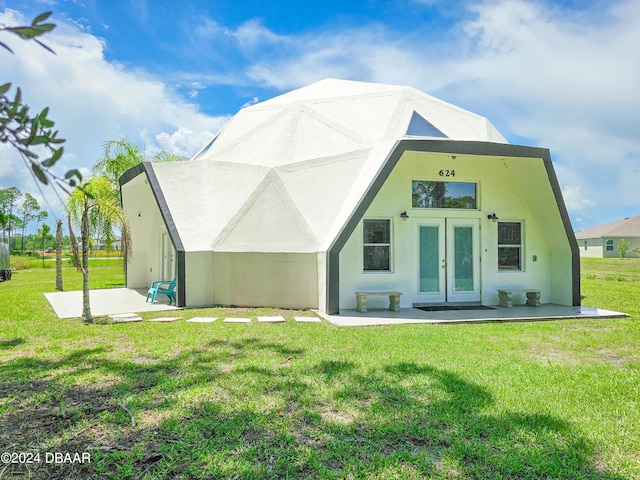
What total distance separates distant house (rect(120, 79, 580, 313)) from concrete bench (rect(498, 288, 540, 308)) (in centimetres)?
40

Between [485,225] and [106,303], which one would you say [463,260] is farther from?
[106,303]

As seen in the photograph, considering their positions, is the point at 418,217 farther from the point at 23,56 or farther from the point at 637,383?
the point at 23,56

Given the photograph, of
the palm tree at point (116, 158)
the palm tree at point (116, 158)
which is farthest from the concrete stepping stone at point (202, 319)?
the palm tree at point (116, 158)

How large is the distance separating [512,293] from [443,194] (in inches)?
126

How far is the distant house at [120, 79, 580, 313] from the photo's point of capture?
9805 millimetres

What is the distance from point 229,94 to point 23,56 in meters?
12.4

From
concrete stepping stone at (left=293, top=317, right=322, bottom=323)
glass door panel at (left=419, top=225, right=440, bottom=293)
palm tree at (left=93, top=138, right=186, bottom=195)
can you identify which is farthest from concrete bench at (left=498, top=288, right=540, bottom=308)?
palm tree at (left=93, top=138, right=186, bottom=195)

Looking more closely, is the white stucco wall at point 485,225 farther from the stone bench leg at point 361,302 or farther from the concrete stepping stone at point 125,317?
the concrete stepping stone at point 125,317

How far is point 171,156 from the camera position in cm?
2250

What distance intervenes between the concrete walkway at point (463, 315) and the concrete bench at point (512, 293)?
0.95ft

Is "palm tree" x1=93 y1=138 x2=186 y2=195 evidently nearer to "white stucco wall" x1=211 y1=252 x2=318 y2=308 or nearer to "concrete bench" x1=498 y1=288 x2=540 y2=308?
"white stucco wall" x1=211 y1=252 x2=318 y2=308

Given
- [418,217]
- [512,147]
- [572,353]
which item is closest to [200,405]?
[572,353]

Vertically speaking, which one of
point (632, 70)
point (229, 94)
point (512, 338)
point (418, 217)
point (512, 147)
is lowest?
point (512, 338)

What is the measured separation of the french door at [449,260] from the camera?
10.3m
